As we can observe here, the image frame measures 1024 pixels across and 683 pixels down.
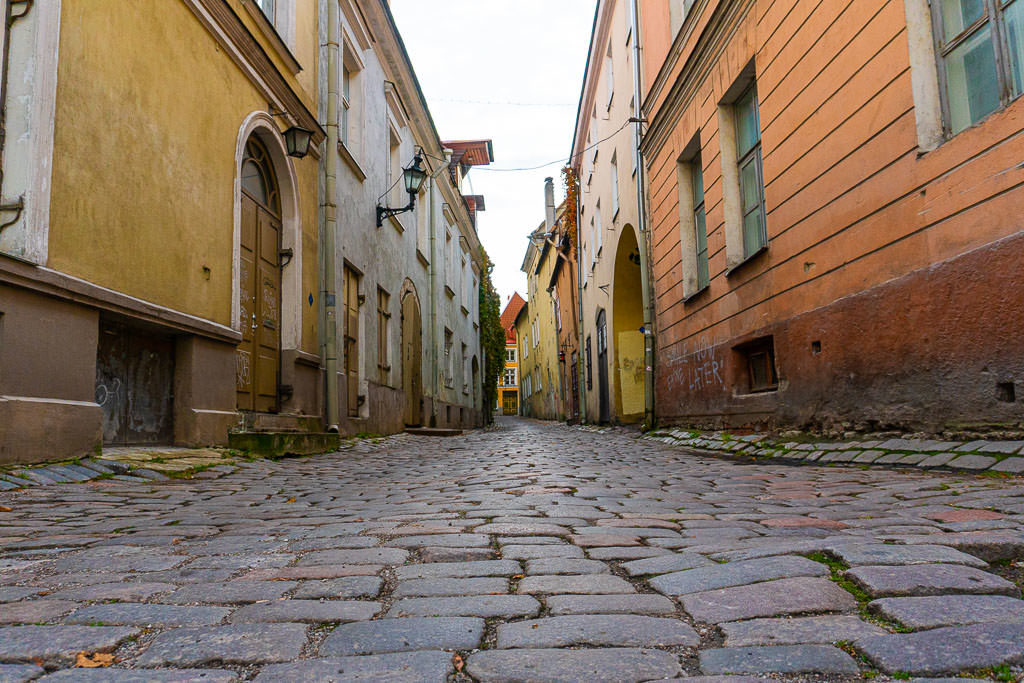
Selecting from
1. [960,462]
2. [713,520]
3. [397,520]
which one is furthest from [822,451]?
[397,520]

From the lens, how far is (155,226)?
6.02 m

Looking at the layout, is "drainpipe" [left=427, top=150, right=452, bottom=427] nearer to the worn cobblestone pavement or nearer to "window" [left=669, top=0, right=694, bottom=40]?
"window" [left=669, top=0, right=694, bottom=40]

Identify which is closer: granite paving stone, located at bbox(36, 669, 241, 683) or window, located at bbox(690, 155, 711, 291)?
granite paving stone, located at bbox(36, 669, 241, 683)

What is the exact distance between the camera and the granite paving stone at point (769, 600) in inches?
67.4

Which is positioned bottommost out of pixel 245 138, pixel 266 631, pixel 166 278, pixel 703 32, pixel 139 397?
pixel 266 631

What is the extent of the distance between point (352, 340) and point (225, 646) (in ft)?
32.9

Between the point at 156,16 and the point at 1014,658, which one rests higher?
the point at 156,16

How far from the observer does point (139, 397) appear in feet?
20.5

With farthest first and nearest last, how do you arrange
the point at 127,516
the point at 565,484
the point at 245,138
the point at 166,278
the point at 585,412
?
the point at 585,412 < the point at 245,138 < the point at 166,278 < the point at 565,484 < the point at 127,516

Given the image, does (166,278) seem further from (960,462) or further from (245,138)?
(960,462)

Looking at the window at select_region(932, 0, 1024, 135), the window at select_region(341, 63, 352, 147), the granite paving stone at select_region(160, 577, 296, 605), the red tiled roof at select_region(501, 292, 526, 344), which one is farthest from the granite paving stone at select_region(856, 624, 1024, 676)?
the red tiled roof at select_region(501, 292, 526, 344)

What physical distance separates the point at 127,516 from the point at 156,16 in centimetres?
457

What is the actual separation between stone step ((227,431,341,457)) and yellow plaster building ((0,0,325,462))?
0.17 metres

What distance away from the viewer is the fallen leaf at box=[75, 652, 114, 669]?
1474 mm
